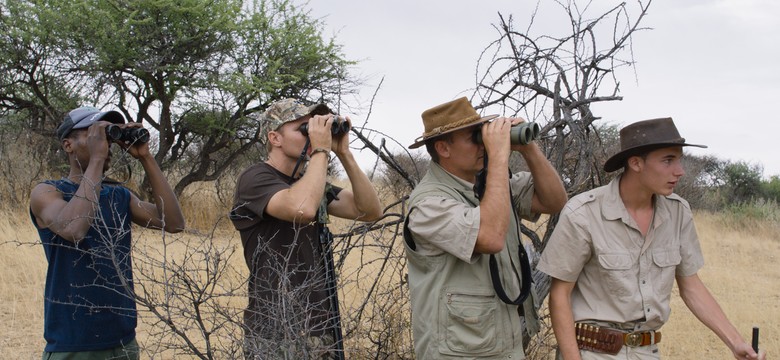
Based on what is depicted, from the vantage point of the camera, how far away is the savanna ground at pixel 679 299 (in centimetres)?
553

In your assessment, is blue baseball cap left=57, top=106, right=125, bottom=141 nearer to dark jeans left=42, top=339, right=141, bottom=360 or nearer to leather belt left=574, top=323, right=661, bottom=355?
dark jeans left=42, top=339, right=141, bottom=360

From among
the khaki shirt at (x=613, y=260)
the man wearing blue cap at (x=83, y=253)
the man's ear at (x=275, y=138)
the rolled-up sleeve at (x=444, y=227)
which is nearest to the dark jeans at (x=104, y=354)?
the man wearing blue cap at (x=83, y=253)

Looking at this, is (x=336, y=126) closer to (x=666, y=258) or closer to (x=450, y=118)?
(x=450, y=118)

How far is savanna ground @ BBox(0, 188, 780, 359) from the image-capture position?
5531 mm

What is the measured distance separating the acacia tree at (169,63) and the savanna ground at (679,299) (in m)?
1.43

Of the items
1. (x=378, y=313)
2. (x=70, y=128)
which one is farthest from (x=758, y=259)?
(x=70, y=128)

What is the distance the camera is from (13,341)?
18.0 ft

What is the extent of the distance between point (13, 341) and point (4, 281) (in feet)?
5.74

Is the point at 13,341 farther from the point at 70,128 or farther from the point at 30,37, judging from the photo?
the point at 30,37

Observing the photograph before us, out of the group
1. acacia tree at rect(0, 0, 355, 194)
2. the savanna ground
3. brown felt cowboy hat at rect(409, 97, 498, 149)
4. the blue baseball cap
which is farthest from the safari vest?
acacia tree at rect(0, 0, 355, 194)

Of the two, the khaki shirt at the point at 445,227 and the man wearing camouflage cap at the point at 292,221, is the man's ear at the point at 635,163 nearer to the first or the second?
the khaki shirt at the point at 445,227

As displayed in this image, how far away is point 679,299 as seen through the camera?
762 centimetres

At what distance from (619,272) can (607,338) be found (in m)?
0.23

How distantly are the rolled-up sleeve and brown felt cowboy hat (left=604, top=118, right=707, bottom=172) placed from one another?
68 centimetres
